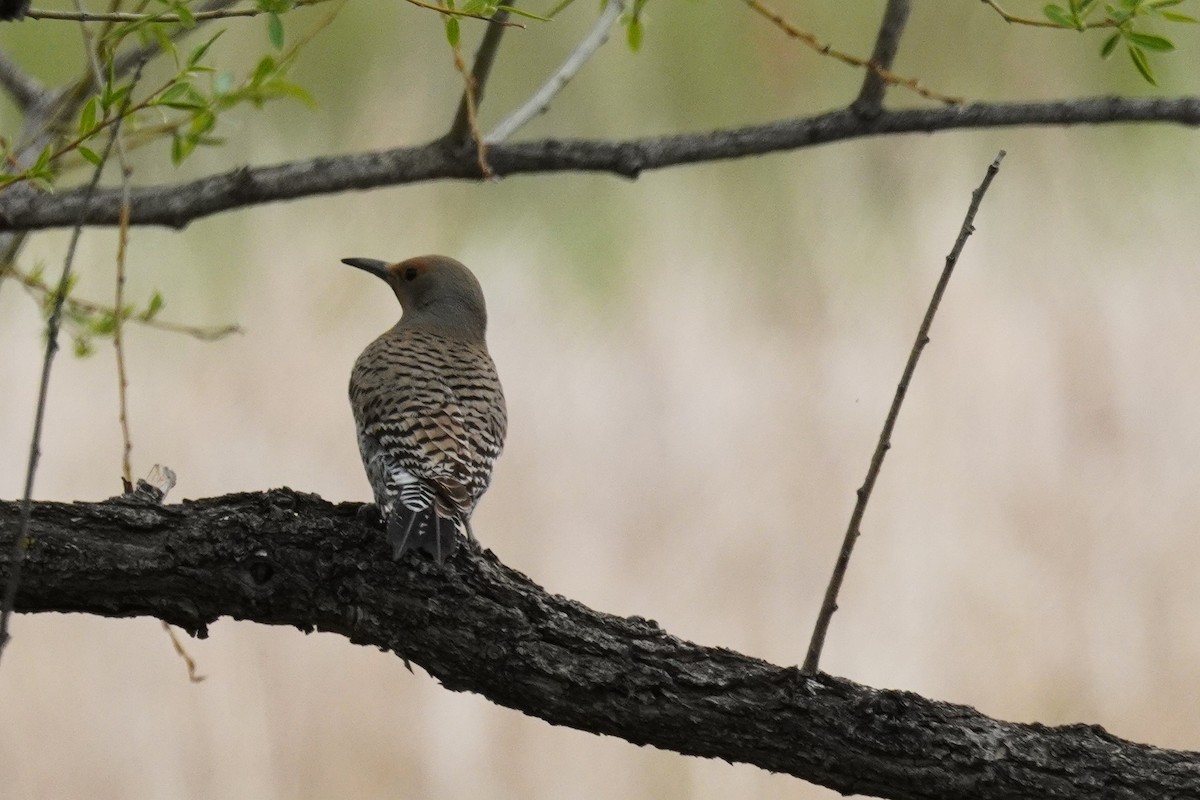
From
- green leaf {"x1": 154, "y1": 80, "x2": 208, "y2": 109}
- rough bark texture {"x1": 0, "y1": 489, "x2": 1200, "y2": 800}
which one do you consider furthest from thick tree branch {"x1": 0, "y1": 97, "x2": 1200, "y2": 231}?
rough bark texture {"x1": 0, "y1": 489, "x2": 1200, "y2": 800}

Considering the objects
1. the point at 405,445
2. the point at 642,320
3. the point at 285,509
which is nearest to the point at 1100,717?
the point at 642,320

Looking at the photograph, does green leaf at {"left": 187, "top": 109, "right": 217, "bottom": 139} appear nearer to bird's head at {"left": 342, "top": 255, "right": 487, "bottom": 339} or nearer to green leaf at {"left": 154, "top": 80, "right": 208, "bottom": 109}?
green leaf at {"left": 154, "top": 80, "right": 208, "bottom": 109}

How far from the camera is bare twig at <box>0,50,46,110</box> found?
13.3ft

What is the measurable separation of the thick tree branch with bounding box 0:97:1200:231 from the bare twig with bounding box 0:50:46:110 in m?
0.79

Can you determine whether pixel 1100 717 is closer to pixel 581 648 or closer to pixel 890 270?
pixel 890 270

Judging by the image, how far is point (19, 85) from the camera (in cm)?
407

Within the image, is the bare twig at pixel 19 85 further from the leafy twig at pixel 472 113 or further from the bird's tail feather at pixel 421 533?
the bird's tail feather at pixel 421 533

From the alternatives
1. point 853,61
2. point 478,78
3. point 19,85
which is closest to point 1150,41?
point 853,61

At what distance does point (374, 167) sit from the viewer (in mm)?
3414

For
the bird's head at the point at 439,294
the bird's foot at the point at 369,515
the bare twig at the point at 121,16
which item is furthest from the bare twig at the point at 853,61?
the bird's head at the point at 439,294

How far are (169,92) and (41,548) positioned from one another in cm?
94

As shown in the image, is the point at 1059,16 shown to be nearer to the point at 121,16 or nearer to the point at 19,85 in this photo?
the point at 121,16

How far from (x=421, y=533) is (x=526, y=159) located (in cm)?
113

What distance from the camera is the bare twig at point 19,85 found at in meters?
4.05
